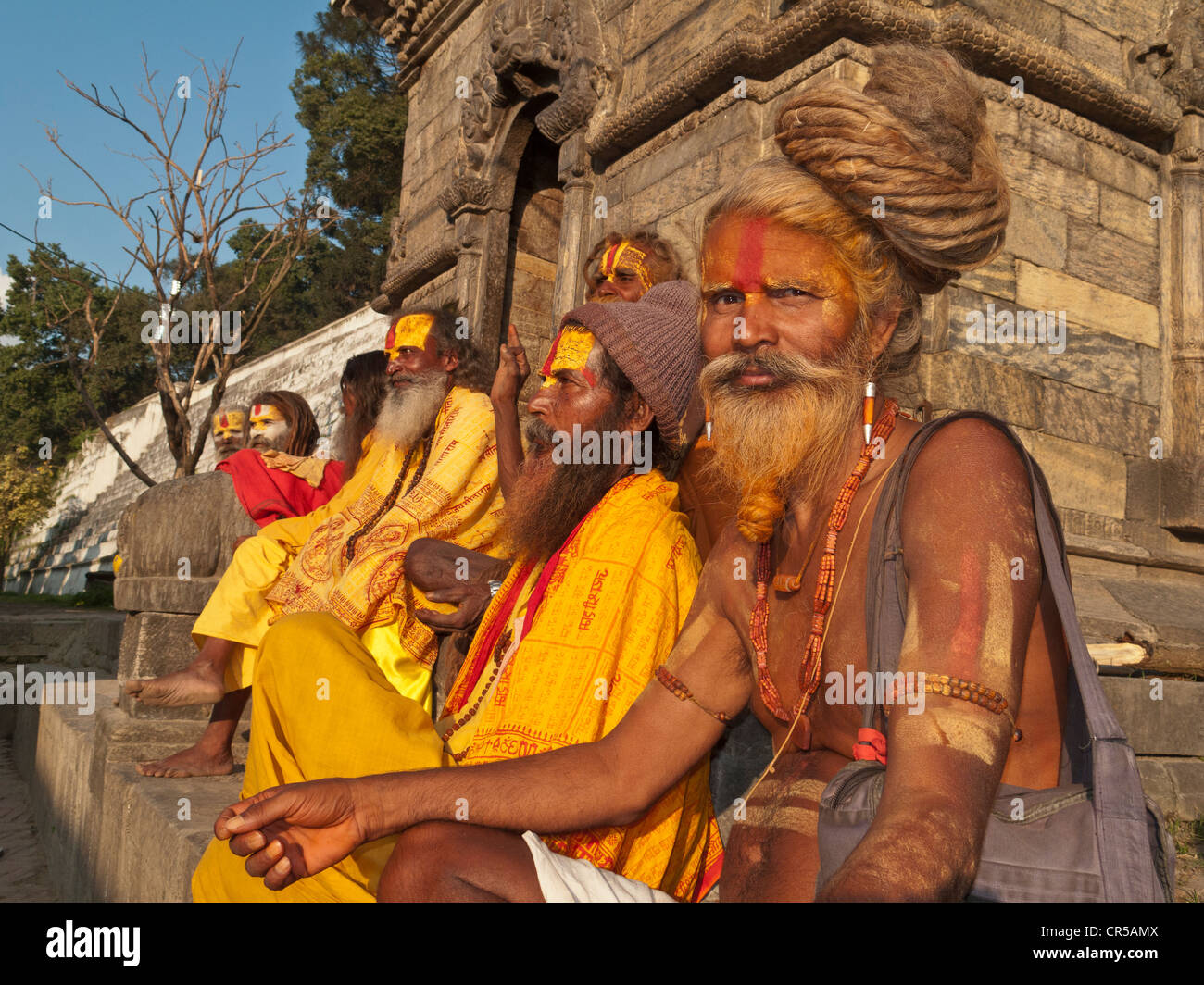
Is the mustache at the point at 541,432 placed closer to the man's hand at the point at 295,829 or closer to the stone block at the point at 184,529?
the man's hand at the point at 295,829

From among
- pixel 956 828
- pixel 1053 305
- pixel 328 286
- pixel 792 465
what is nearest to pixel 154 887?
pixel 792 465

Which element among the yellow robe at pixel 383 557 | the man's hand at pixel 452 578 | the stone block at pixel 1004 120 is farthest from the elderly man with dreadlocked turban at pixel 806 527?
the stone block at pixel 1004 120

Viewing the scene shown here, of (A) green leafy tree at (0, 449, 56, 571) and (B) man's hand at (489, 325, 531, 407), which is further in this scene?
(A) green leafy tree at (0, 449, 56, 571)

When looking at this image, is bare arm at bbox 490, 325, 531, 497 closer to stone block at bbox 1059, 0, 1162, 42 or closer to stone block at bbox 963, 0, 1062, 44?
stone block at bbox 963, 0, 1062, 44

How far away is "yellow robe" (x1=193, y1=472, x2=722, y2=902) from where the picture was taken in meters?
2.08

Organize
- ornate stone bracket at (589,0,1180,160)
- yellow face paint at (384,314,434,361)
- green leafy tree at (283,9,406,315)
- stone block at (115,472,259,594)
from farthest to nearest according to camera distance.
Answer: green leafy tree at (283,9,406,315) < stone block at (115,472,259,594) < ornate stone bracket at (589,0,1180,160) < yellow face paint at (384,314,434,361)

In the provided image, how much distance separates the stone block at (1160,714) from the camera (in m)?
4.16

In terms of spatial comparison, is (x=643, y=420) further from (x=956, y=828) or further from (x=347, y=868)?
(x=956, y=828)

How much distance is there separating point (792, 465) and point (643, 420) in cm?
102

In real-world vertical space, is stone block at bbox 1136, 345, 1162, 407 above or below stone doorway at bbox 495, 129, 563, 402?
below

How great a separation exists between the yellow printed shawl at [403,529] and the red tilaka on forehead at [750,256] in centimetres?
207

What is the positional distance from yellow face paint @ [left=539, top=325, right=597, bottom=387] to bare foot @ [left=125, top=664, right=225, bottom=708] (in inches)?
84.8

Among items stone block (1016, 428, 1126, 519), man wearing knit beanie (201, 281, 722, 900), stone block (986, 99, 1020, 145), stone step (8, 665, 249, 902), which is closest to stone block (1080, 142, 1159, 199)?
stone block (986, 99, 1020, 145)
